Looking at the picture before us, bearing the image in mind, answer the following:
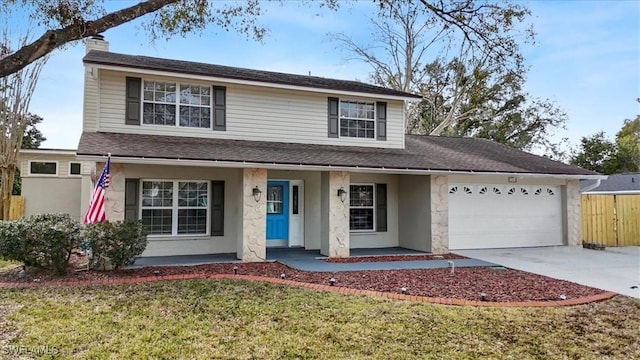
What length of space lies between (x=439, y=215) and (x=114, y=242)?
8.32 meters

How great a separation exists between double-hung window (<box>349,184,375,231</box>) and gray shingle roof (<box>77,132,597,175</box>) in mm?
1226

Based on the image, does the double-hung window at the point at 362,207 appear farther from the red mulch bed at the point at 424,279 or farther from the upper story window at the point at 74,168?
the upper story window at the point at 74,168

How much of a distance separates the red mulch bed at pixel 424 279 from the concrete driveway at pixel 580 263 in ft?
2.18

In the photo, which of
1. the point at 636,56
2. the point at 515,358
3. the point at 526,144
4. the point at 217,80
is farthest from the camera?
the point at 526,144

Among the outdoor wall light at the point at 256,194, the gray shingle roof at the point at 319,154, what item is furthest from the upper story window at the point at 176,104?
the outdoor wall light at the point at 256,194

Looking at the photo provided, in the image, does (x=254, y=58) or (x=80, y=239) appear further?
(x=254, y=58)

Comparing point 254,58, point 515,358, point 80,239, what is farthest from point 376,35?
point 515,358

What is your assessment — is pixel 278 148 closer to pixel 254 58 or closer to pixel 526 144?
pixel 254 58

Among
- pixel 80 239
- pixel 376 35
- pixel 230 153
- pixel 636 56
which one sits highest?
pixel 376 35

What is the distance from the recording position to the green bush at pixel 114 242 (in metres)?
8.34

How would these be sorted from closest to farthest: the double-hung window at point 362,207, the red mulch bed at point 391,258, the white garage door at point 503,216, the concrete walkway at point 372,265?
the concrete walkway at point 372,265, the red mulch bed at point 391,258, the double-hung window at point 362,207, the white garage door at point 503,216

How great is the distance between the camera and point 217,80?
11.4 meters

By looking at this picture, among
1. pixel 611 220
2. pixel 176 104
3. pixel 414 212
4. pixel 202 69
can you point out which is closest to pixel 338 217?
pixel 414 212

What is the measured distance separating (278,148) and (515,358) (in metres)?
8.30
